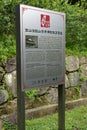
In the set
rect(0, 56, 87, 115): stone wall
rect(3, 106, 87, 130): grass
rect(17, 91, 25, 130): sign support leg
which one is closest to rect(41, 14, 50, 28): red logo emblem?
rect(17, 91, 25, 130): sign support leg

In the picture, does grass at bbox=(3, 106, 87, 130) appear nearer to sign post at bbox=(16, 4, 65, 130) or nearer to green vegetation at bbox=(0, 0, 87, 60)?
sign post at bbox=(16, 4, 65, 130)

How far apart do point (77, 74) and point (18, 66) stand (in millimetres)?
3327

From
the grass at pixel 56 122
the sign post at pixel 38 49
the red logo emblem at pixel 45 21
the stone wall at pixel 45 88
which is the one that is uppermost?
the red logo emblem at pixel 45 21

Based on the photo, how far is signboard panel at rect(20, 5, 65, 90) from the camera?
4262mm

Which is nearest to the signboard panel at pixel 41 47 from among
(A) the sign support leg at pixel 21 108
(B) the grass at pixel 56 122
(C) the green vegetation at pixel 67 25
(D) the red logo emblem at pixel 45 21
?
(D) the red logo emblem at pixel 45 21

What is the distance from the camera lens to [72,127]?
546 cm

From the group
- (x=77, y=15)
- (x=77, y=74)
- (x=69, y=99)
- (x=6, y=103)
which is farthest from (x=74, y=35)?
(x=6, y=103)

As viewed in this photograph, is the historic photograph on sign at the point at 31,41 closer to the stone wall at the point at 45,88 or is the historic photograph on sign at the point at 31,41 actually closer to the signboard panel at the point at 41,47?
the signboard panel at the point at 41,47

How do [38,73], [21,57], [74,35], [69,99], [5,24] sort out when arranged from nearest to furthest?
1. [21,57]
2. [38,73]
3. [5,24]
4. [69,99]
5. [74,35]

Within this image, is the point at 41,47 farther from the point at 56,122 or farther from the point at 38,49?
the point at 56,122

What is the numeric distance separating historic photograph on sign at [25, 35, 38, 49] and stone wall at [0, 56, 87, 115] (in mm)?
1544

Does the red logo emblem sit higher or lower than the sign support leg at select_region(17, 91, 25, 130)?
higher

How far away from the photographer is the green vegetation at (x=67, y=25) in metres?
6.31

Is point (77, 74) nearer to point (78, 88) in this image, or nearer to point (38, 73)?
point (78, 88)
